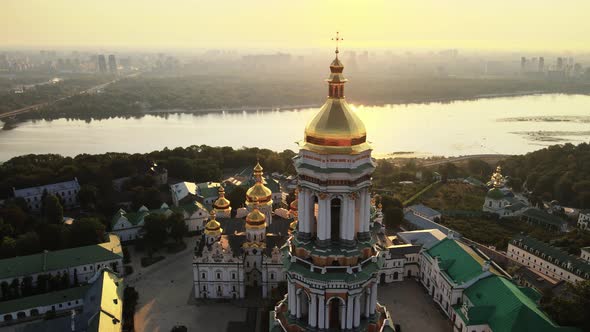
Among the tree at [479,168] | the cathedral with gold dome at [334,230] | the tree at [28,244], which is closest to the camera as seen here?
the cathedral with gold dome at [334,230]

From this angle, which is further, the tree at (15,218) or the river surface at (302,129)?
the river surface at (302,129)

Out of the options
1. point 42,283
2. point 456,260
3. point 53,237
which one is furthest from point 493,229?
point 53,237

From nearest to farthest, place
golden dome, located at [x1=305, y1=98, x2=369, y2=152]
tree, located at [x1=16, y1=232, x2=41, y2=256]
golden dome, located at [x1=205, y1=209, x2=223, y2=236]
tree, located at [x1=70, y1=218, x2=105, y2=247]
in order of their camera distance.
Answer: golden dome, located at [x1=305, y1=98, x2=369, y2=152], golden dome, located at [x1=205, y1=209, x2=223, y2=236], tree, located at [x1=16, y1=232, x2=41, y2=256], tree, located at [x1=70, y1=218, x2=105, y2=247]

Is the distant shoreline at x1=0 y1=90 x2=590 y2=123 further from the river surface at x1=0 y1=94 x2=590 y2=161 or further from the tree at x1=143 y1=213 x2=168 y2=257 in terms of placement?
the tree at x1=143 y1=213 x2=168 y2=257

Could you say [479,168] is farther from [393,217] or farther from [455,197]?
[393,217]

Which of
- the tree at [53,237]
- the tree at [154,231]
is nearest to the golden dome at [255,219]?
the tree at [154,231]

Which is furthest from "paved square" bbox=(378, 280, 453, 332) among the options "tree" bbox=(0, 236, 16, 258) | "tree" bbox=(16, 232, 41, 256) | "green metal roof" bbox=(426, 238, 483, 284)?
"tree" bbox=(0, 236, 16, 258)

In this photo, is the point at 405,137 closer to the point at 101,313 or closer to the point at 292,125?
the point at 292,125

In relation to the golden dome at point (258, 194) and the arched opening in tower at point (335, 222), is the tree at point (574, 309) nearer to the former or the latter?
the arched opening in tower at point (335, 222)
